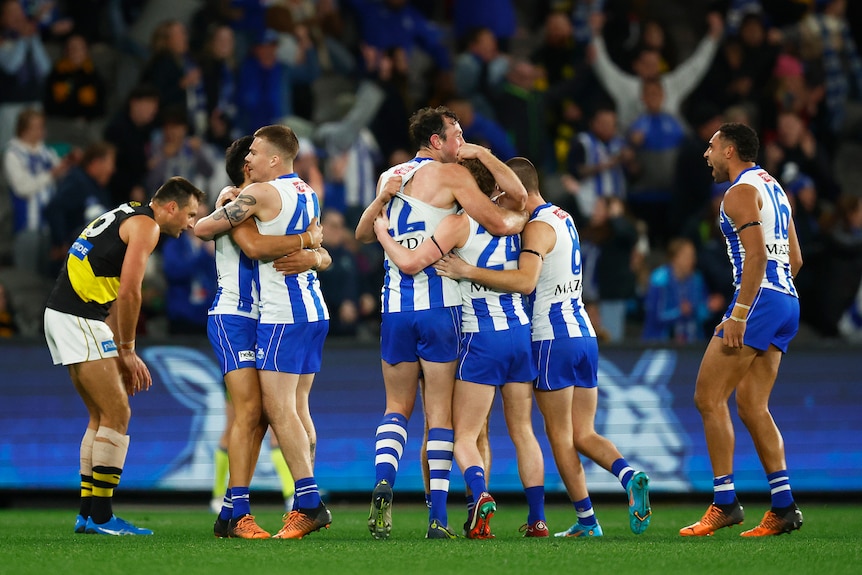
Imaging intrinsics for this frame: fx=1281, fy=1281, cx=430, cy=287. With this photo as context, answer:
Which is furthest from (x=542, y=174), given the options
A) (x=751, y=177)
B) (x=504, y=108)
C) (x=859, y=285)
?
(x=751, y=177)

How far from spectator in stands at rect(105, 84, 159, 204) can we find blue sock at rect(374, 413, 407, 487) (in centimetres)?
795

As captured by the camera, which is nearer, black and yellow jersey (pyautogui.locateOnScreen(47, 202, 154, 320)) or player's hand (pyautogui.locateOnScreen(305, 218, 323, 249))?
player's hand (pyautogui.locateOnScreen(305, 218, 323, 249))

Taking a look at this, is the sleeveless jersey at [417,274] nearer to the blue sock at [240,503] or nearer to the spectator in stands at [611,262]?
the blue sock at [240,503]

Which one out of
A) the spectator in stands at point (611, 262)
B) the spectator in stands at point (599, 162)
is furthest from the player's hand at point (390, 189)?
the spectator in stands at point (599, 162)

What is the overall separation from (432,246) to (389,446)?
1.39 metres

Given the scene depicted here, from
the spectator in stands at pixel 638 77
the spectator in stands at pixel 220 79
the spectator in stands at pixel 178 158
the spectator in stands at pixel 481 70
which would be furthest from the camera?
the spectator in stands at pixel 638 77

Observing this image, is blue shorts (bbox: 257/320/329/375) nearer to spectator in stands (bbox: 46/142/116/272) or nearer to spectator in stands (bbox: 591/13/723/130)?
spectator in stands (bbox: 46/142/116/272)

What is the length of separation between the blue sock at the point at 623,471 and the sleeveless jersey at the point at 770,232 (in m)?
1.55

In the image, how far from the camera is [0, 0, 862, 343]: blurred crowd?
1498 cm

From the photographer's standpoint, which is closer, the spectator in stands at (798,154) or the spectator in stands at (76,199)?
the spectator in stands at (76,199)

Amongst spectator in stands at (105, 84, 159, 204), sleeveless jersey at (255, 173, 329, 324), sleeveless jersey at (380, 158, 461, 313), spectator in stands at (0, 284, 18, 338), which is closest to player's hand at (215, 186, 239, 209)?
sleeveless jersey at (255, 173, 329, 324)

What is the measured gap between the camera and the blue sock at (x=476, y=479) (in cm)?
854

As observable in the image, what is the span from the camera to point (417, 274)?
28.9 feet

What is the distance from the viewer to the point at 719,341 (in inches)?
361
